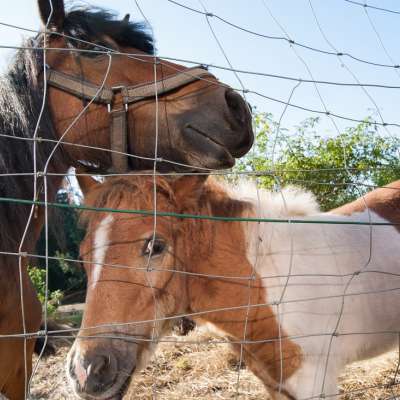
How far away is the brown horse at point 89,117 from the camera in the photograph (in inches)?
83.0

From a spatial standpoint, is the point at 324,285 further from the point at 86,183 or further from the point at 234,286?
the point at 86,183

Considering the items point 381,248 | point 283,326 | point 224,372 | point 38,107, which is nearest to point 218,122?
point 38,107

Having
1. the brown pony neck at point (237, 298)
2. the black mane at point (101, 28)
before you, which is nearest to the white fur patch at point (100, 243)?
the brown pony neck at point (237, 298)

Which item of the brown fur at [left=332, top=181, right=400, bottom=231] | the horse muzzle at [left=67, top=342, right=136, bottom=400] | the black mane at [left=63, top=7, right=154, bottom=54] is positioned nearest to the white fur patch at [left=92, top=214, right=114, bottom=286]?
the horse muzzle at [left=67, top=342, right=136, bottom=400]

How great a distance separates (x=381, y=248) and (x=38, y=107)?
189cm

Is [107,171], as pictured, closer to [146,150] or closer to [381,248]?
[146,150]

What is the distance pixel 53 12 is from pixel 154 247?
1254 mm

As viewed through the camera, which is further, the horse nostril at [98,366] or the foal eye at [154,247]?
the foal eye at [154,247]

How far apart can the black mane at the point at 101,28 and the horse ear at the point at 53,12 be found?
0.04 m

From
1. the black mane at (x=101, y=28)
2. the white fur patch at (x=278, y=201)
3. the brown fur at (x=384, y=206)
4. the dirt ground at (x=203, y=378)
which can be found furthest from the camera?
the dirt ground at (x=203, y=378)

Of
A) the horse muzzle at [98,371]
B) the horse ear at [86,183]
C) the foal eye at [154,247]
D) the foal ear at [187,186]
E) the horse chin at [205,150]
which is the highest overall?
the horse chin at [205,150]

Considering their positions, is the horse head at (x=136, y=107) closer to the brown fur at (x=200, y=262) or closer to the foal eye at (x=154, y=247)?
the brown fur at (x=200, y=262)

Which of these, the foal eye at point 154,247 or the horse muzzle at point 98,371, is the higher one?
the foal eye at point 154,247

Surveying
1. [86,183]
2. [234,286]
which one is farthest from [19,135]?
[234,286]
